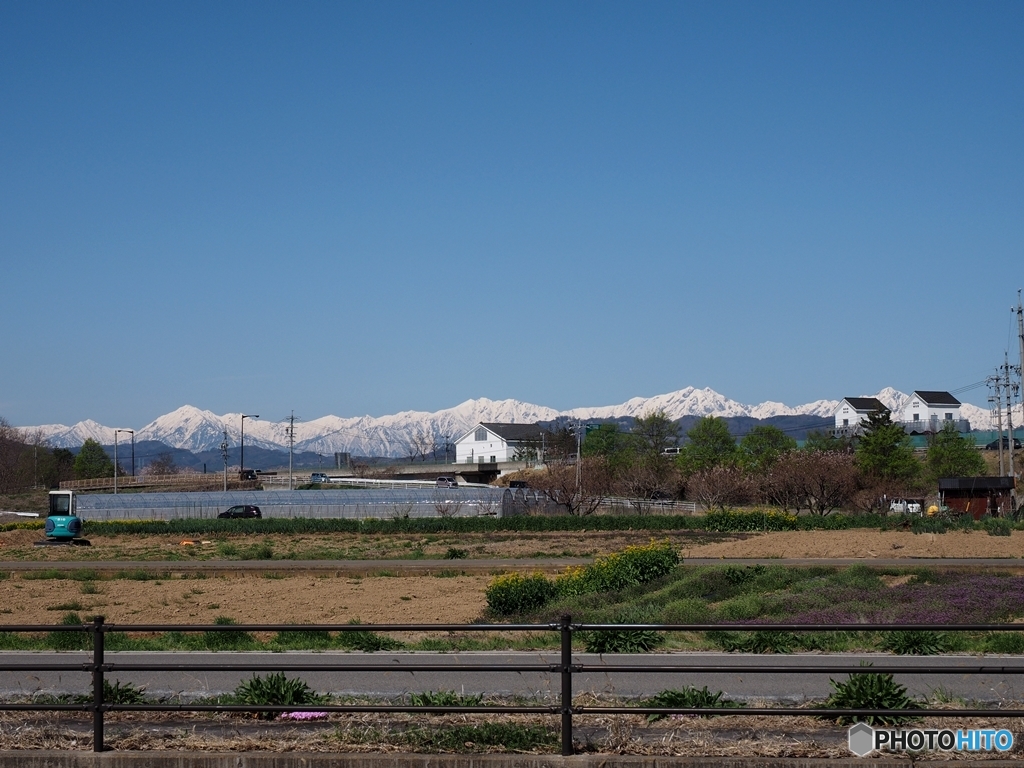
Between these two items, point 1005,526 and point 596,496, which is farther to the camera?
point 596,496

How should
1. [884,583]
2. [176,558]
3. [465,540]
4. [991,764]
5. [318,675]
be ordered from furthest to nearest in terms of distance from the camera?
[465,540]
[176,558]
[884,583]
[318,675]
[991,764]

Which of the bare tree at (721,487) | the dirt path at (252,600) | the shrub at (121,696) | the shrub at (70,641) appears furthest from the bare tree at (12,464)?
the shrub at (121,696)

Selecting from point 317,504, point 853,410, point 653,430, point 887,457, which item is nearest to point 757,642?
point 317,504

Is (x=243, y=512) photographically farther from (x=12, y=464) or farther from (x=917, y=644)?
(x=12, y=464)

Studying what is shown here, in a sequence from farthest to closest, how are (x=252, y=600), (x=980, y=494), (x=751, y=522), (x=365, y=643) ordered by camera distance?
1. (x=980, y=494)
2. (x=751, y=522)
3. (x=252, y=600)
4. (x=365, y=643)

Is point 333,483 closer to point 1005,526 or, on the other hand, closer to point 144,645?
point 1005,526

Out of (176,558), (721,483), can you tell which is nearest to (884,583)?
(176,558)

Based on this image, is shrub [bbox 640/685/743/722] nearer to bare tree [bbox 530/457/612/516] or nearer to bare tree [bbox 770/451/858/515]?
bare tree [bbox 530/457/612/516]

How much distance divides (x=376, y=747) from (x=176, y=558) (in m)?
34.3

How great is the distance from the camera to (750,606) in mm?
19219

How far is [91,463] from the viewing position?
16650 cm

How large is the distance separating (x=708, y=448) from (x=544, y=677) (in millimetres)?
93901

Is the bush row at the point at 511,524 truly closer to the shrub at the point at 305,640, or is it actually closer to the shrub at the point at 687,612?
the shrub at the point at 687,612

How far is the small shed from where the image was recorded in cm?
5778
